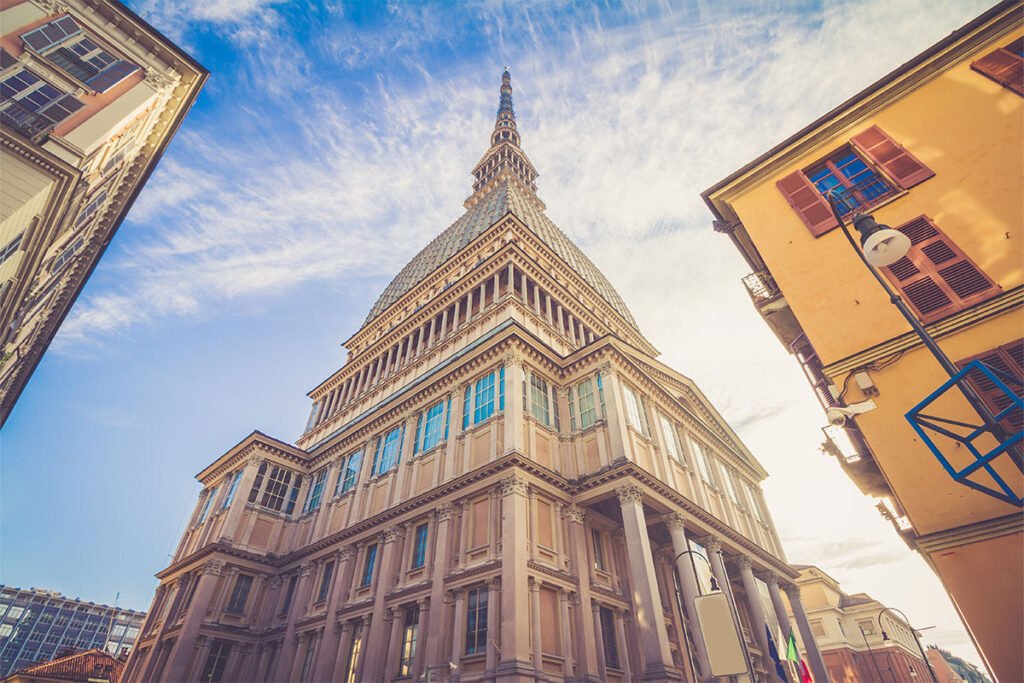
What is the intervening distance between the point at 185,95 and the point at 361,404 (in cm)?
2217

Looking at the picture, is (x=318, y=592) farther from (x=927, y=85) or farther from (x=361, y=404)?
(x=927, y=85)

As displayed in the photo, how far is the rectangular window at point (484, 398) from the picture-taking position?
79.9 feet

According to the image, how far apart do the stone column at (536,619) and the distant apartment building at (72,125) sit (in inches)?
837

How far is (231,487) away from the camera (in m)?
31.8

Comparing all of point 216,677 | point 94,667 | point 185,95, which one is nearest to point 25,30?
point 185,95

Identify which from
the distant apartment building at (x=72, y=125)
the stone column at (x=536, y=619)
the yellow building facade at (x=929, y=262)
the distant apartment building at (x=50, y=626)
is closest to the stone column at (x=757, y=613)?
the stone column at (x=536, y=619)

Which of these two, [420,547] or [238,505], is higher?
[238,505]

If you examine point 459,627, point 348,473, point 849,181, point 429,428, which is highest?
point 849,181

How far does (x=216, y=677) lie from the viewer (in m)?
25.2

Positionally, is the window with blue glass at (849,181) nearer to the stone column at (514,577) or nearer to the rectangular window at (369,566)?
the stone column at (514,577)

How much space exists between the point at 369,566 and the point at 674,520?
50.9ft

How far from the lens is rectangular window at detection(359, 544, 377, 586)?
2412 cm

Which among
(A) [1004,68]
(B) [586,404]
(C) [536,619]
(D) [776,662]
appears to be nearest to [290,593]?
(C) [536,619]

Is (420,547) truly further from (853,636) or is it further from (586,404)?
(853,636)
